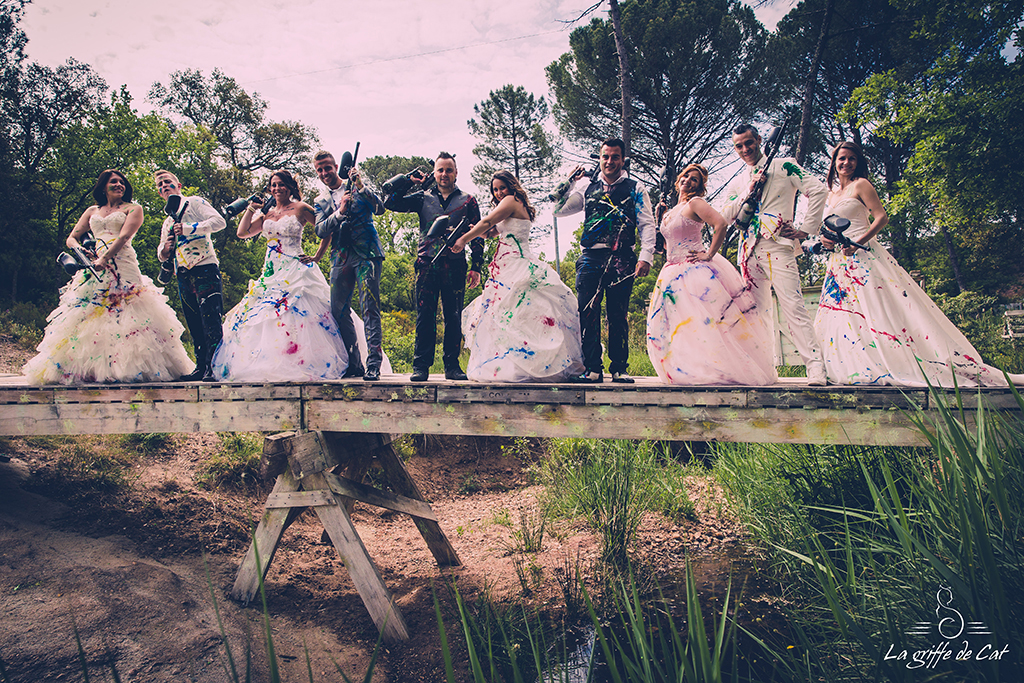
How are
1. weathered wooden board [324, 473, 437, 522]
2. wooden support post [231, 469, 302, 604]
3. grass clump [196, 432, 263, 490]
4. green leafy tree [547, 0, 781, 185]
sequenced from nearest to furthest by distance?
wooden support post [231, 469, 302, 604] < weathered wooden board [324, 473, 437, 522] < grass clump [196, 432, 263, 490] < green leafy tree [547, 0, 781, 185]

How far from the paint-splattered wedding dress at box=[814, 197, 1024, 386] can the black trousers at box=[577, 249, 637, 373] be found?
4.96 feet

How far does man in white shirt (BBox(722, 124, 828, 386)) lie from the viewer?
4.41 metres

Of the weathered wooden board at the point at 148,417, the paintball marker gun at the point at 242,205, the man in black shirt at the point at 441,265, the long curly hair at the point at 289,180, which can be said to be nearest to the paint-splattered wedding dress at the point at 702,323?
the man in black shirt at the point at 441,265

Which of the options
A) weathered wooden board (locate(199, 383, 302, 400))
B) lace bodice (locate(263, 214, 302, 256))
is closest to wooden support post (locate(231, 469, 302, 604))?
weathered wooden board (locate(199, 383, 302, 400))

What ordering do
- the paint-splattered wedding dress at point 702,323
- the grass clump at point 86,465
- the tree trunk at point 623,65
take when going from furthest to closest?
1. the tree trunk at point 623,65
2. the grass clump at point 86,465
3. the paint-splattered wedding dress at point 702,323

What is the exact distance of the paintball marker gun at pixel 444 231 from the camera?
14.3ft

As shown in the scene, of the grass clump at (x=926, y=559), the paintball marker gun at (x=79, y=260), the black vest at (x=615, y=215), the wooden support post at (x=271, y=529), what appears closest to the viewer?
the grass clump at (x=926, y=559)

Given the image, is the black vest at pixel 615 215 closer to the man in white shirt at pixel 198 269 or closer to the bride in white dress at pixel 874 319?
the bride in white dress at pixel 874 319

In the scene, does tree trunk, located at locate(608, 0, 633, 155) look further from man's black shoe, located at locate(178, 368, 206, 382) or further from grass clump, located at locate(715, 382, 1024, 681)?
man's black shoe, located at locate(178, 368, 206, 382)

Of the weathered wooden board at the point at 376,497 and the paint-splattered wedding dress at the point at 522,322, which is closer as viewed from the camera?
the paint-splattered wedding dress at the point at 522,322

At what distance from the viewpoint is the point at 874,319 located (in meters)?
3.85

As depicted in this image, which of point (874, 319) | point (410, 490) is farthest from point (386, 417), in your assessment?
point (874, 319)

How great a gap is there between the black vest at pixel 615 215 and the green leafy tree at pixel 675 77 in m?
15.8

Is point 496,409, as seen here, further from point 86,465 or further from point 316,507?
point 86,465
